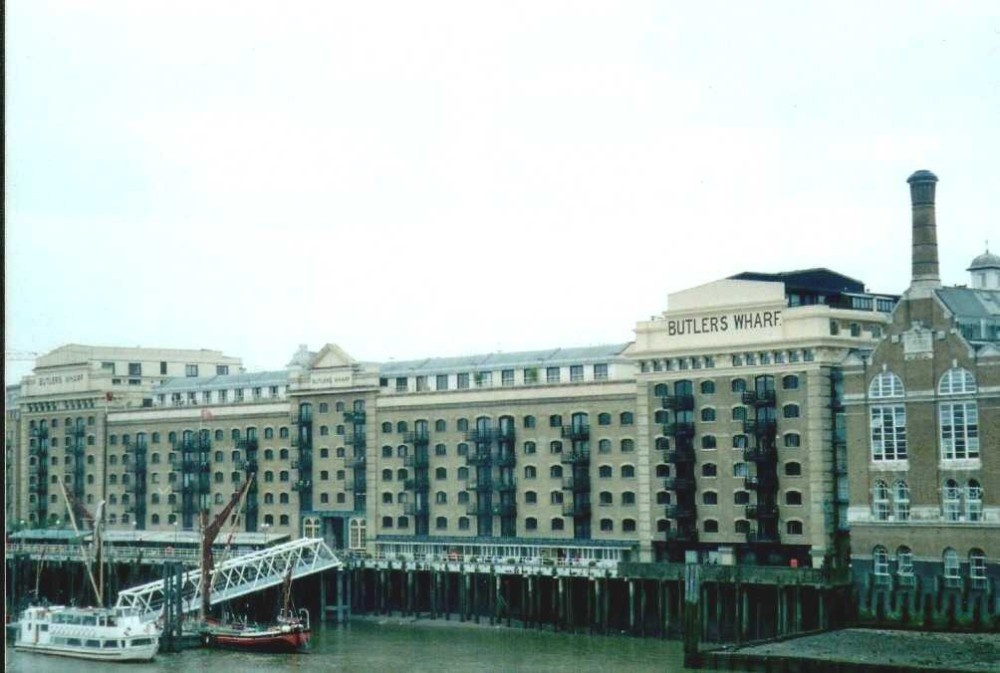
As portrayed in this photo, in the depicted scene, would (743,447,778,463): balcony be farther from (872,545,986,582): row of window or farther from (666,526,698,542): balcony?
(872,545,986,582): row of window

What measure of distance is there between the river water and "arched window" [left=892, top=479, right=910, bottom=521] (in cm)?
979

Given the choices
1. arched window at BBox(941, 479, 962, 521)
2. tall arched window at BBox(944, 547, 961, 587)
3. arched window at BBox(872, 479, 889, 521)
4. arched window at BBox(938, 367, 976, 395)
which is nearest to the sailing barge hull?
arched window at BBox(872, 479, 889, 521)

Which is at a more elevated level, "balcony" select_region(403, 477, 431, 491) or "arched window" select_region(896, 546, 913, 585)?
"balcony" select_region(403, 477, 431, 491)

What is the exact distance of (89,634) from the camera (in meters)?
64.4

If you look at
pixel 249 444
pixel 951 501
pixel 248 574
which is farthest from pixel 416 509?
pixel 951 501

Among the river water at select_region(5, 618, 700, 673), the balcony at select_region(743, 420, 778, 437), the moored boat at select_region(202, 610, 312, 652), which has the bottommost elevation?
the river water at select_region(5, 618, 700, 673)

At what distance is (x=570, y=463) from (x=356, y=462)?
1512cm

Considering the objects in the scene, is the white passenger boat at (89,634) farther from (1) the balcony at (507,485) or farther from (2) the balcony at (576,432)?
(2) the balcony at (576,432)

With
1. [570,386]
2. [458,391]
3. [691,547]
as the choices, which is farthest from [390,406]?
[691,547]

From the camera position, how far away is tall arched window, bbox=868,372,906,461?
2399 inches

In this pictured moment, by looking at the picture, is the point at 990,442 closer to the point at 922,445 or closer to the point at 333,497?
the point at 922,445

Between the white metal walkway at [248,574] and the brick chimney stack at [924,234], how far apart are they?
31.4m

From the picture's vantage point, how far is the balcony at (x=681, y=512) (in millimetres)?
69688

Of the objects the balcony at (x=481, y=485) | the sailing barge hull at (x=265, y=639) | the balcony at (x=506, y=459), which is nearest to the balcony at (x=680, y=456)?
the balcony at (x=506, y=459)
